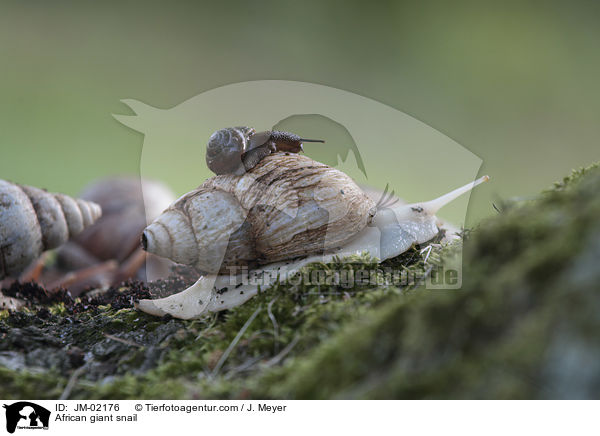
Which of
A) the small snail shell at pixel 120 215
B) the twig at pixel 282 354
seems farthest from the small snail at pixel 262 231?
the small snail shell at pixel 120 215

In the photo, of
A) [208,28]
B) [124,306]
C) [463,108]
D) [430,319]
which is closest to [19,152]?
[208,28]

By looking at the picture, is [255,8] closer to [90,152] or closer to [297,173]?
[90,152]

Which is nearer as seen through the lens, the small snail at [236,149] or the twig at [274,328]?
the twig at [274,328]

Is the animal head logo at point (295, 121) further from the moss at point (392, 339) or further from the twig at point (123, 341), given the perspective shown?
the twig at point (123, 341)
